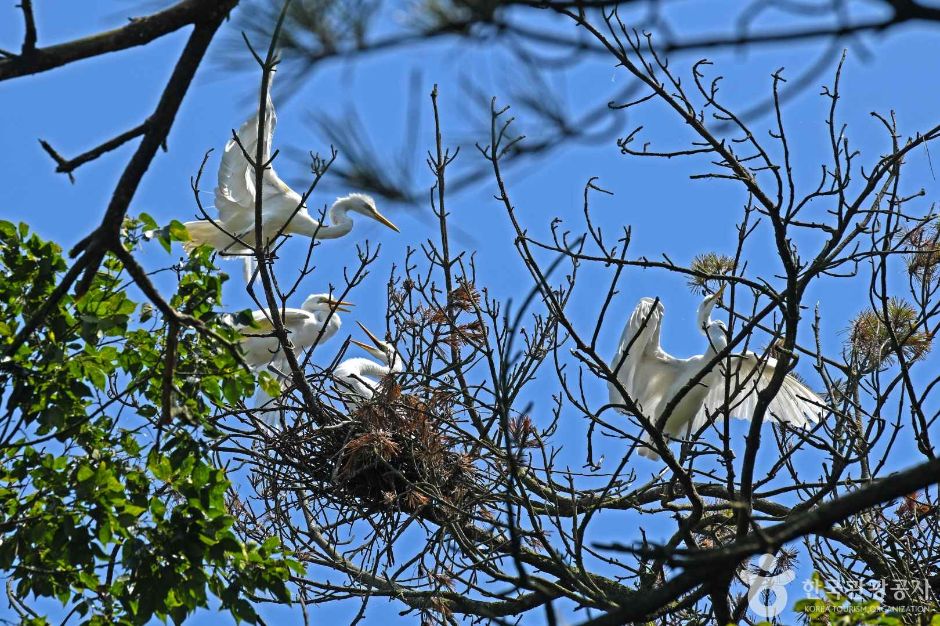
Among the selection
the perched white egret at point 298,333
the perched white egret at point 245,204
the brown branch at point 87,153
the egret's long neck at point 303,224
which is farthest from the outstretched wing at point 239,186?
the brown branch at point 87,153

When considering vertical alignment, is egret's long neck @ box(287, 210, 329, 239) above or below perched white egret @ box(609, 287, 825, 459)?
above

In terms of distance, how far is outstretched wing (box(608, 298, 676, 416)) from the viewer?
6.68 metres

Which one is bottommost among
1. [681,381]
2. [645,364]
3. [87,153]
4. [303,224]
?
[87,153]

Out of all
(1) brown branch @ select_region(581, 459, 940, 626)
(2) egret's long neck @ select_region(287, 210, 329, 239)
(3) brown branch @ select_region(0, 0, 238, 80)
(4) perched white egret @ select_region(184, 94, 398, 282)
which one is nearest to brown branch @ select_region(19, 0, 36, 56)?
(3) brown branch @ select_region(0, 0, 238, 80)

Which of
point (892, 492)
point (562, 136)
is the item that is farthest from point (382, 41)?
point (892, 492)

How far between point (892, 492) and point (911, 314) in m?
3.53

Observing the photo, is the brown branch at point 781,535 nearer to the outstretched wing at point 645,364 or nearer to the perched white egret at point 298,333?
the outstretched wing at point 645,364

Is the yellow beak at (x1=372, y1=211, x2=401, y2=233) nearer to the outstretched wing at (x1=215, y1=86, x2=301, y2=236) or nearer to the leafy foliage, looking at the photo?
the outstretched wing at (x1=215, y1=86, x2=301, y2=236)

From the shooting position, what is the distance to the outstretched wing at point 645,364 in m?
6.68

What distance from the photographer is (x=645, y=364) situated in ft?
24.0

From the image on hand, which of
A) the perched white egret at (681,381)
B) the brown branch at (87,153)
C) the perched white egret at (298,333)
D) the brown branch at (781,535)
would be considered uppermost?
the perched white egret at (298,333)

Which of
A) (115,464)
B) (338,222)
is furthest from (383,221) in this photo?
(115,464)

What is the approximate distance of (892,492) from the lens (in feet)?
6.11

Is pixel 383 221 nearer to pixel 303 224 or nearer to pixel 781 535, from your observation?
pixel 303 224
